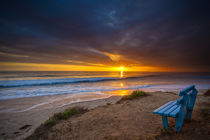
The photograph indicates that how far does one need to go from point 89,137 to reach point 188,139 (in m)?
2.74

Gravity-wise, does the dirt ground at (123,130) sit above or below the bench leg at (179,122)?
below

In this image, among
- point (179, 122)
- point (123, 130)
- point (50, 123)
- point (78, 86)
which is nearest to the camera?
point (179, 122)

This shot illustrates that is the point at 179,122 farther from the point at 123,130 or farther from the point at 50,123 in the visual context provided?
the point at 50,123

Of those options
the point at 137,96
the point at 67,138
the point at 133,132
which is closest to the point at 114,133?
the point at 133,132

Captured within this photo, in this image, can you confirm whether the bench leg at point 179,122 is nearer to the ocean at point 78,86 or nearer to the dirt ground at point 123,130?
the dirt ground at point 123,130

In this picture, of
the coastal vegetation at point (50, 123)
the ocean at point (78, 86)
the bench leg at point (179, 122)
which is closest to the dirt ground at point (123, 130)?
the bench leg at point (179, 122)

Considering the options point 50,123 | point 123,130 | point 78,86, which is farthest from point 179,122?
point 78,86

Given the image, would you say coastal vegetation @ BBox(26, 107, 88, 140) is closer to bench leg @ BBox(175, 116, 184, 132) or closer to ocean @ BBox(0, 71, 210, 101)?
bench leg @ BBox(175, 116, 184, 132)

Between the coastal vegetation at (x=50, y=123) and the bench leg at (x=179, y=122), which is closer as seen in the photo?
the bench leg at (x=179, y=122)

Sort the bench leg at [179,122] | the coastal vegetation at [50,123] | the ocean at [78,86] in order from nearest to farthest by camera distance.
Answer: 1. the bench leg at [179,122]
2. the coastal vegetation at [50,123]
3. the ocean at [78,86]

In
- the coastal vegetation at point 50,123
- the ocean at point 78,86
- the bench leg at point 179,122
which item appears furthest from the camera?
the ocean at point 78,86

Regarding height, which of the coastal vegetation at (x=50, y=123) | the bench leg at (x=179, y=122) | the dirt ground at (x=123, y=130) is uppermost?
the bench leg at (x=179, y=122)

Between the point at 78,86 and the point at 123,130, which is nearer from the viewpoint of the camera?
the point at 123,130

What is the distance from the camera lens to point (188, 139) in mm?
2574
